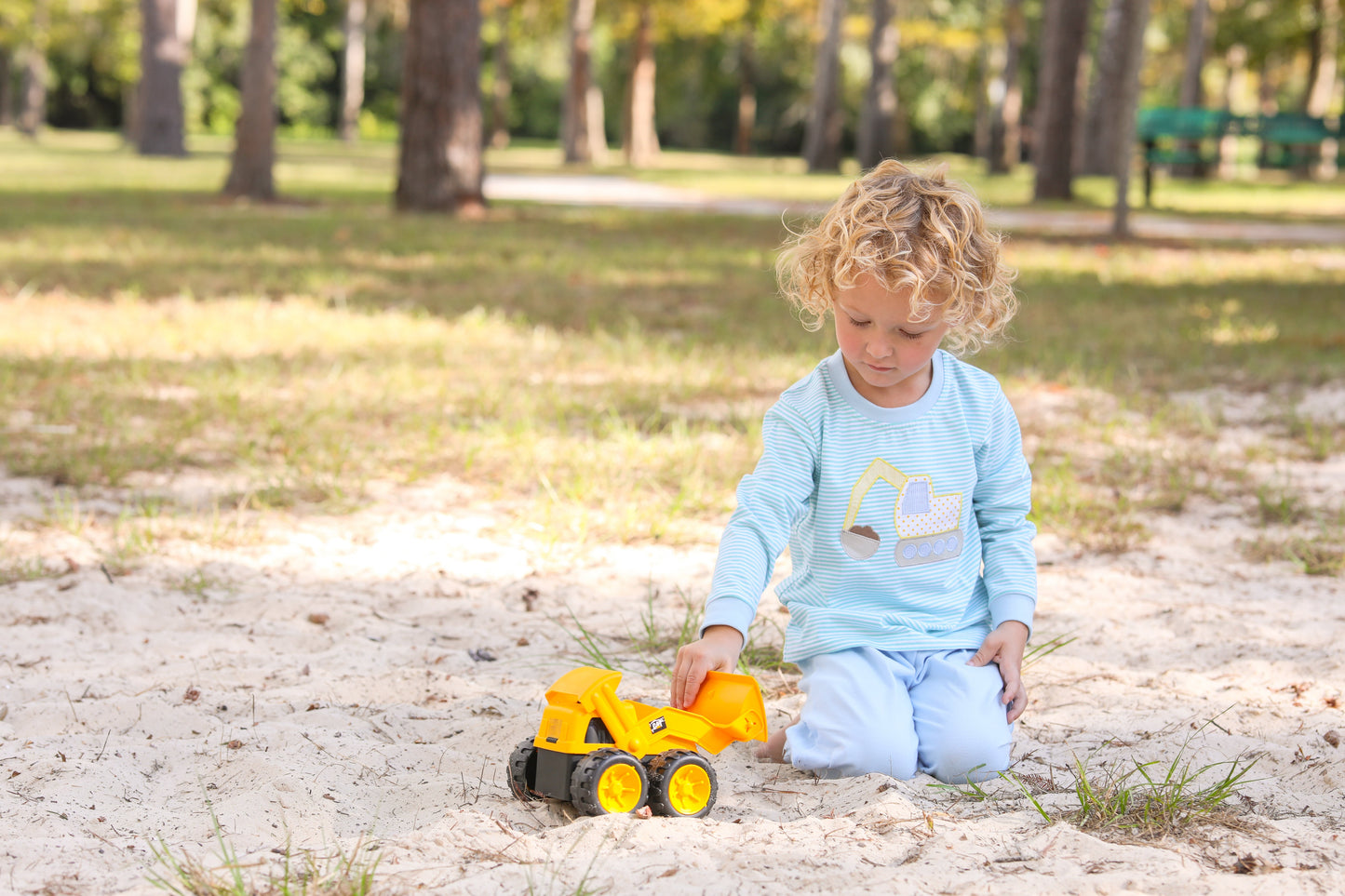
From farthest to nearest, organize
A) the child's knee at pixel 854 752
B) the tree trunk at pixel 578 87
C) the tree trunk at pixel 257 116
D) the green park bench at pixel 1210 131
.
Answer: the tree trunk at pixel 578 87, the green park bench at pixel 1210 131, the tree trunk at pixel 257 116, the child's knee at pixel 854 752

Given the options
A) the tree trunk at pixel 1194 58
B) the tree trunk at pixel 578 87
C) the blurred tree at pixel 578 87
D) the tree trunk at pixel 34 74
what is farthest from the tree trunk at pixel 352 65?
the tree trunk at pixel 1194 58

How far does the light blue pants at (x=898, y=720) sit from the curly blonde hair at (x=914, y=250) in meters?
0.66

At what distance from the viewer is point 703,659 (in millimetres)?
2248

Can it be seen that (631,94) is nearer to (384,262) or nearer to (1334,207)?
(1334,207)

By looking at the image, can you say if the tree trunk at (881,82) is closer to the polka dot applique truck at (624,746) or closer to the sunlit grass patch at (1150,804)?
the sunlit grass patch at (1150,804)

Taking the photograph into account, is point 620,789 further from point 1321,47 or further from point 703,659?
point 1321,47

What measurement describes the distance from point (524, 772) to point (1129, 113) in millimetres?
10751

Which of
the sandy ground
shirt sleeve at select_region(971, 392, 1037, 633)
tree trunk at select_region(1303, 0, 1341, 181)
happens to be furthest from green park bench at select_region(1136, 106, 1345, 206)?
shirt sleeve at select_region(971, 392, 1037, 633)

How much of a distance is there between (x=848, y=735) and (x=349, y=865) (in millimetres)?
1002

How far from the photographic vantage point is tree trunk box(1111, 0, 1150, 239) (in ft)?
35.2

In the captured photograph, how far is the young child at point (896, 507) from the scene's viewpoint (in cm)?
238

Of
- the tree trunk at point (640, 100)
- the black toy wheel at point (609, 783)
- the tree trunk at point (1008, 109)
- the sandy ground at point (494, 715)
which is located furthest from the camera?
the tree trunk at point (640, 100)

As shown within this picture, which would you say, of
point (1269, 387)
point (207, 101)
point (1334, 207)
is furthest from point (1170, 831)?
point (207, 101)

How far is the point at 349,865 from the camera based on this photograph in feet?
6.20
